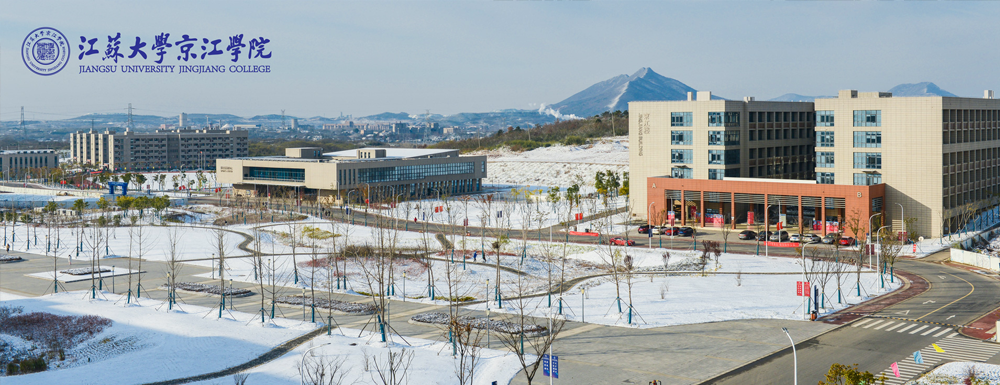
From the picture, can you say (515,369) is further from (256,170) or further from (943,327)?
(256,170)

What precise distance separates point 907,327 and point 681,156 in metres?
48.4

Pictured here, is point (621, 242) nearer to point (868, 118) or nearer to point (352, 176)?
point (868, 118)

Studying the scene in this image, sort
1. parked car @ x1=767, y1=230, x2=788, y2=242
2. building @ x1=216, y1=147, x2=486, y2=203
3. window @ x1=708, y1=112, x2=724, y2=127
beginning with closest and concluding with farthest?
parked car @ x1=767, y1=230, x2=788, y2=242 → window @ x1=708, y1=112, x2=724, y2=127 → building @ x1=216, y1=147, x2=486, y2=203

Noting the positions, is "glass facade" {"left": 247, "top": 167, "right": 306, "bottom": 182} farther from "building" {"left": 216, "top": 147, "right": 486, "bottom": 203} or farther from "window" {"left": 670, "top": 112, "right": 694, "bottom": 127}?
"window" {"left": 670, "top": 112, "right": 694, "bottom": 127}

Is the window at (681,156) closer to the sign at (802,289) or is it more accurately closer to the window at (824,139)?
the window at (824,139)

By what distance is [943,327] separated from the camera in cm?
3844

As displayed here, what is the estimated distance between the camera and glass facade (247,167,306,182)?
113062 mm

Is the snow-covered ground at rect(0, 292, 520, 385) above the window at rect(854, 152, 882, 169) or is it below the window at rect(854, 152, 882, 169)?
below

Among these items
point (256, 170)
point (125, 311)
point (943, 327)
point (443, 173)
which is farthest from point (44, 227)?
point (943, 327)

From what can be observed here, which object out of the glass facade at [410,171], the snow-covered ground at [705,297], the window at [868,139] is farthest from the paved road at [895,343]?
the glass facade at [410,171]

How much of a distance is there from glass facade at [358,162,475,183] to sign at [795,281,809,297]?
75.9 m

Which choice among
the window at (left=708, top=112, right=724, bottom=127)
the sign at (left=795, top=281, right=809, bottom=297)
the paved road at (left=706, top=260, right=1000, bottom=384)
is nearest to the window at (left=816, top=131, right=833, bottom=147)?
the window at (left=708, top=112, right=724, bottom=127)

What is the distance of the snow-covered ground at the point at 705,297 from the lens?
135 feet

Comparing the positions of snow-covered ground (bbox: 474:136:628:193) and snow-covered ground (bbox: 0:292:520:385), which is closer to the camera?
snow-covered ground (bbox: 0:292:520:385)
